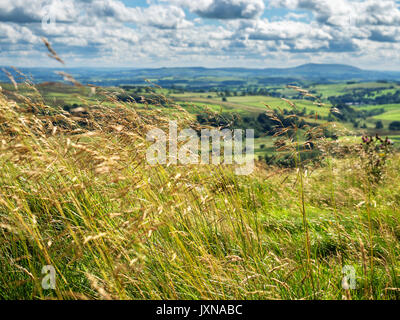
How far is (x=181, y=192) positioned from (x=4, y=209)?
5.97 ft

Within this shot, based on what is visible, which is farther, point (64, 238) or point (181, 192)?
point (64, 238)

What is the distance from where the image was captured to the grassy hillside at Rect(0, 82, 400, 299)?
213 centimetres

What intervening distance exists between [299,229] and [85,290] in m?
2.74

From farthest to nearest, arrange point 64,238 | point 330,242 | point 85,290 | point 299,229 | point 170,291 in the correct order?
1. point 299,229
2. point 330,242
3. point 64,238
4. point 85,290
5. point 170,291

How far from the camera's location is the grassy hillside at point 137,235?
2.13 m

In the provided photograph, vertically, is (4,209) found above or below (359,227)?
above

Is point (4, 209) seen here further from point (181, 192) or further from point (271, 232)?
point (271, 232)

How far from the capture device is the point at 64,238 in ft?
9.30

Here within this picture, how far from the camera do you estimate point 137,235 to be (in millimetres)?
2354

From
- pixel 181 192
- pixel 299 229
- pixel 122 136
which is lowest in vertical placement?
pixel 299 229
